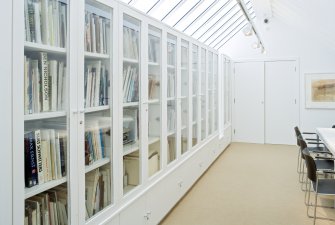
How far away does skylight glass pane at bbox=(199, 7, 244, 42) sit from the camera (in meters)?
5.91

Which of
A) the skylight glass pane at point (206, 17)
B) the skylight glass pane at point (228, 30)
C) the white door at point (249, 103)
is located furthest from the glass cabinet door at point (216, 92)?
the white door at point (249, 103)

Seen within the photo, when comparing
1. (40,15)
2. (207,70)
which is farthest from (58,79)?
(207,70)

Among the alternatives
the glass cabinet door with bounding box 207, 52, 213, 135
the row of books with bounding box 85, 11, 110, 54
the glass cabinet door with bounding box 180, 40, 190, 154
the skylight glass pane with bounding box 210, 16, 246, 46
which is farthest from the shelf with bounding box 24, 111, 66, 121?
the skylight glass pane with bounding box 210, 16, 246, 46

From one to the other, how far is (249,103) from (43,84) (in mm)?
6750

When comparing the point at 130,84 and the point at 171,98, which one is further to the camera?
the point at 171,98

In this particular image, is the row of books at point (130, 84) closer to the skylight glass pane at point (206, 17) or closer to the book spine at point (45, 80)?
the book spine at point (45, 80)

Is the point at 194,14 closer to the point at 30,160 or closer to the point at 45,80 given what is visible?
the point at 45,80

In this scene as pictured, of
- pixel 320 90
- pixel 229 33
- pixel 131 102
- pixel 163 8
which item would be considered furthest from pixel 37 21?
pixel 320 90

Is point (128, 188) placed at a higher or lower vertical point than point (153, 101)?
lower

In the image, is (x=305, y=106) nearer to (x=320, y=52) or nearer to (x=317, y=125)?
(x=317, y=125)

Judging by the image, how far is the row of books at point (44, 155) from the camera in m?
1.52

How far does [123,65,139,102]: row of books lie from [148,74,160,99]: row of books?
1.02ft

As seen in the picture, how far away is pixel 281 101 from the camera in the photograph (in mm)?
7406

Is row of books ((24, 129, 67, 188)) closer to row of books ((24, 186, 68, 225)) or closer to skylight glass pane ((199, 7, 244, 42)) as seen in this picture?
row of books ((24, 186, 68, 225))
